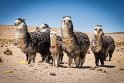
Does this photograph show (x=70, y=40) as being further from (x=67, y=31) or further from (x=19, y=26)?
(x=19, y=26)

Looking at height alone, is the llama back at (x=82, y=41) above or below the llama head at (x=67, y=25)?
below

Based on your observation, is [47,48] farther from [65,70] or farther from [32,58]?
[65,70]

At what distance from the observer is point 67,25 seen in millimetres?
17156

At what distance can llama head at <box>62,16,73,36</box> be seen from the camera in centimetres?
1708

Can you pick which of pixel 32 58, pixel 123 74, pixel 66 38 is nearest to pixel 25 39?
pixel 32 58

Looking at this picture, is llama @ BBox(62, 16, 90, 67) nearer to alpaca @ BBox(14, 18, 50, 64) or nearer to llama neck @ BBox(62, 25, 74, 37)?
llama neck @ BBox(62, 25, 74, 37)

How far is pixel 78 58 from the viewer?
17.6 meters

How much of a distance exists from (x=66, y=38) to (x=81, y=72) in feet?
6.72

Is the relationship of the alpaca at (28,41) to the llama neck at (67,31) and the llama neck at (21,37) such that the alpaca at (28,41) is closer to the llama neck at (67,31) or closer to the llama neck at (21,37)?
the llama neck at (21,37)

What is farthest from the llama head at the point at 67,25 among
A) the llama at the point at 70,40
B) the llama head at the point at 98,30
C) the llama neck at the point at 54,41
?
the llama head at the point at 98,30

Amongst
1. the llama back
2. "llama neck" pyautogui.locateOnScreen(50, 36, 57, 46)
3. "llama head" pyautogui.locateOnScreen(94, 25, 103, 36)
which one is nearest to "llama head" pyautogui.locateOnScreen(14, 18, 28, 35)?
"llama neck" pyautogui.locateOnScreen(50, 36, 57, 46)

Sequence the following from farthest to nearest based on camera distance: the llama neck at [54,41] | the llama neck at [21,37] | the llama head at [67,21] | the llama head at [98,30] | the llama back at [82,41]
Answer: the llama head at [98,30], the llama neck at [21,37], the llama back at [82,41], the llama neck at [54,41], the llama head at [67,21]

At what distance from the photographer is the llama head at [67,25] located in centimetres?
1708

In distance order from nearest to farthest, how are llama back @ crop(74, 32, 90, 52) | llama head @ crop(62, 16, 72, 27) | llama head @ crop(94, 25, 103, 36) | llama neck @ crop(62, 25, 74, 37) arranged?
llama head @ crop(62, 16, 72, 27), llama neck @ crop(62, 25, 74, 37), llama back @ crop(74, 32, 90, 52), llama head @ crop(94, 25, 103, 36)
